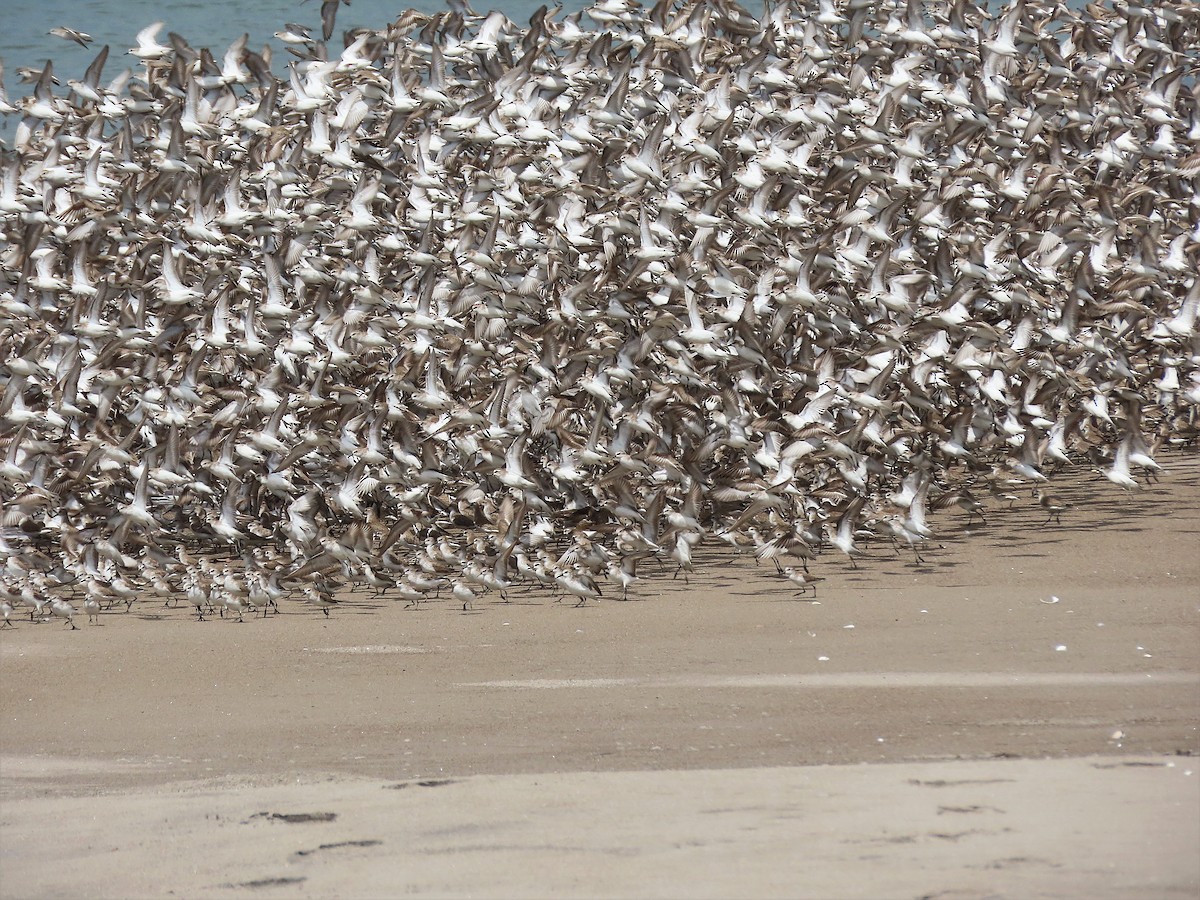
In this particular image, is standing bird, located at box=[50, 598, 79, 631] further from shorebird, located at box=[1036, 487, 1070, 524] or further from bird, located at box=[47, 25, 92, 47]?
shorebird, located at box=[1036, 487, 1070, 524]

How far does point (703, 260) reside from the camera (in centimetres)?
694

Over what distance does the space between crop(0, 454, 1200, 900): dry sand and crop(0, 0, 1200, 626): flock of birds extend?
19.4 inches

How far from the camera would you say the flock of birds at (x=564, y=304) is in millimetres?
6738

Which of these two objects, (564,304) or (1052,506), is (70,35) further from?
(1052,506)

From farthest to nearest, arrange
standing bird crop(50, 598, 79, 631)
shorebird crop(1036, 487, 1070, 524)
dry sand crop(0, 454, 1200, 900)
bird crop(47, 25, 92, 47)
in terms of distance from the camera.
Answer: bird crop(47, 25, 92, 47)
shorebird crop(1036, 487, 1070, 524)
standing bird crop(50, 598, 79, 631)
dry sand crop(0, 454, 1200, 900)

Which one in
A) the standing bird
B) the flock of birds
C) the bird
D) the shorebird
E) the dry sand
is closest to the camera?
the dry sand

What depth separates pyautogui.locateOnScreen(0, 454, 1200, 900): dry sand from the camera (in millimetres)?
3385

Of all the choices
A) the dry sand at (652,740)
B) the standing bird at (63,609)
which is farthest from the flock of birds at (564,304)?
the dry sand at (652,740)

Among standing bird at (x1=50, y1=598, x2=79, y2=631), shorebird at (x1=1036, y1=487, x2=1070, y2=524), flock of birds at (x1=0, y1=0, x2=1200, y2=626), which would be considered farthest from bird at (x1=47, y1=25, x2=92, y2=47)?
shorebird at (x1=1036, y1=487, x2=1070, y2=524)

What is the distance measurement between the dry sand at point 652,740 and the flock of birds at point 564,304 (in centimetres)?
49

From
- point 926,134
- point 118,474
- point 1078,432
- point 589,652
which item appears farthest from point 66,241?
point 1078,432

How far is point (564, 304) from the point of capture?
6.86m

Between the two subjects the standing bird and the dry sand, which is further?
the standing bird

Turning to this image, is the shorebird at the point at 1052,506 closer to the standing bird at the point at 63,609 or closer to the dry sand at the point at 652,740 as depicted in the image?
the dry sand at the point at 652,740
